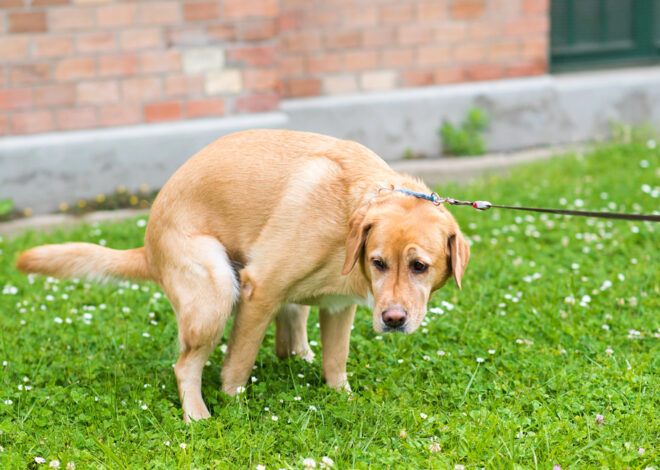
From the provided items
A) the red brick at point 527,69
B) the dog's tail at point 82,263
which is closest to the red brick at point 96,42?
the dog's tail at point 82,263

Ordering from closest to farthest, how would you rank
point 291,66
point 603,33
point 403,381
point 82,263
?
point 82,263, point 403,381, point 291,66, point 603,33

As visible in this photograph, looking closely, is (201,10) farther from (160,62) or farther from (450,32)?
(450,32)

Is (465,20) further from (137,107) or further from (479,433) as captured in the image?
(479,433)

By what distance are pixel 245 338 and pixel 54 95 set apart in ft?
15.0

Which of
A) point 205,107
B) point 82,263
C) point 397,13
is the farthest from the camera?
point 397,13

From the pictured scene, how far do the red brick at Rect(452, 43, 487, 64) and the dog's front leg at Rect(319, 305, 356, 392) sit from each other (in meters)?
5.40

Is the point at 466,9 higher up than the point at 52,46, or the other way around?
the point at 466,9

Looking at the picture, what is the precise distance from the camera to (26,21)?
7340 mm

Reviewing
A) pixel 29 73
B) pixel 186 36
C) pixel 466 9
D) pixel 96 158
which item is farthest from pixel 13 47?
pixel 466 9

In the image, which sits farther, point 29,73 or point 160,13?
point 160,13

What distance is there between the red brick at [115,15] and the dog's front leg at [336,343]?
4515 mm

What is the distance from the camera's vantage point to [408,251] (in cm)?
346

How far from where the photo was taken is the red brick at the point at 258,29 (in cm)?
779

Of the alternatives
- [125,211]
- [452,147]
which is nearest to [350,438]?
[125,211]
